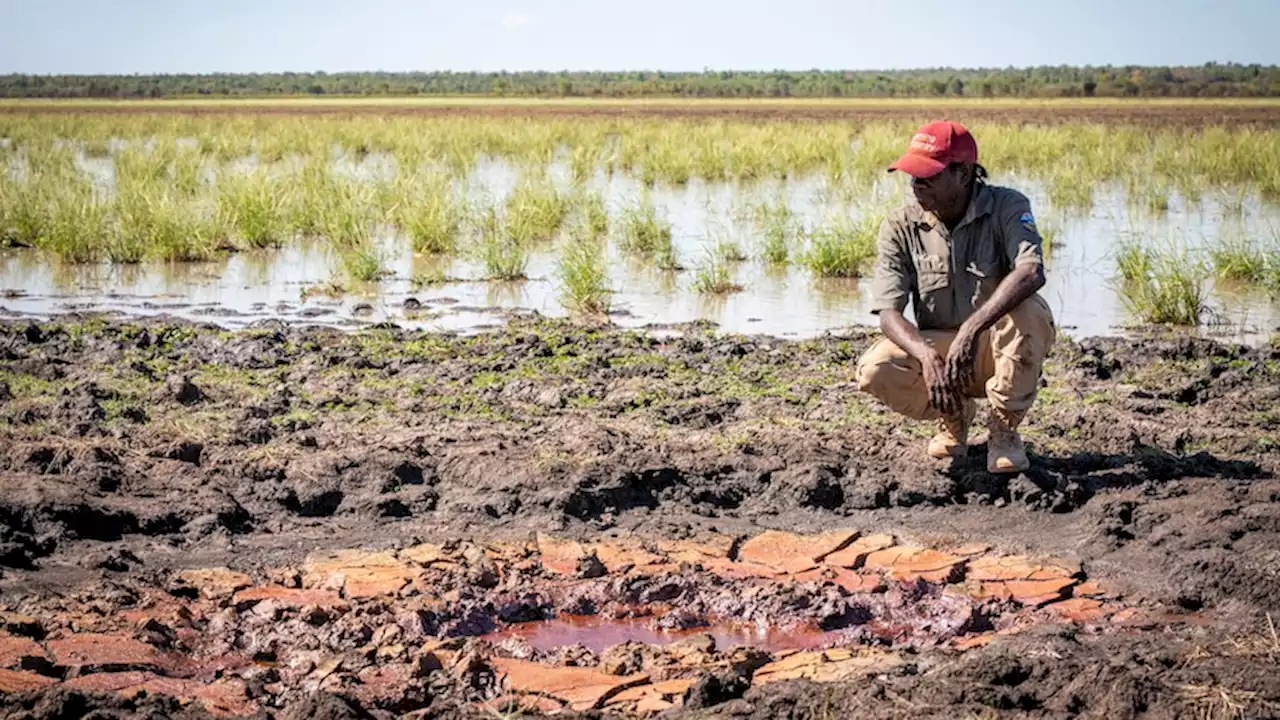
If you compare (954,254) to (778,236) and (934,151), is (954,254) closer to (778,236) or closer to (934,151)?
(934,151)

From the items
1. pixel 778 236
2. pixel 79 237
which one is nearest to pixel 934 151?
pixel 778 236

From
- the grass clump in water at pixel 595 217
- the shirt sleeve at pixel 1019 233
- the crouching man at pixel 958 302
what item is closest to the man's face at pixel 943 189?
the crouching man at pixel 958 302

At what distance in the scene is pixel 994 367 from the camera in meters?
5.42

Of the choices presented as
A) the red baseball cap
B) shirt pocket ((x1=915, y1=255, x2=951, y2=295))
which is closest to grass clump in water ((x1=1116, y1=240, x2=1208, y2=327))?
shirt pocket ((x1=915, y1=255, x2=951, y2=295))

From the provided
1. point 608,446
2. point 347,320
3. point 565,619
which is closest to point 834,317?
point 347,320

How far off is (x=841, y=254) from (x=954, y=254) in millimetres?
5845

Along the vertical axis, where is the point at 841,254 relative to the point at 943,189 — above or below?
below

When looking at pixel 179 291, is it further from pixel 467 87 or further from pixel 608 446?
pixel 467 87

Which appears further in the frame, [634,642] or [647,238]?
[647,238]

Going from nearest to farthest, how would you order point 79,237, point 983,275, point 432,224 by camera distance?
1. point 983,275
2. point 79,237
3. point 432,224

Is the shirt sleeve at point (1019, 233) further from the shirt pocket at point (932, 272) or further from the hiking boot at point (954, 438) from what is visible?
the hiking boot at point (954, 438)

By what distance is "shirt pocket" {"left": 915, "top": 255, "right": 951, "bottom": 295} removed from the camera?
5.37m

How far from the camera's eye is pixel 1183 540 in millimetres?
4750

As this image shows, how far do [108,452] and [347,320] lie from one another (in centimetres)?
377
